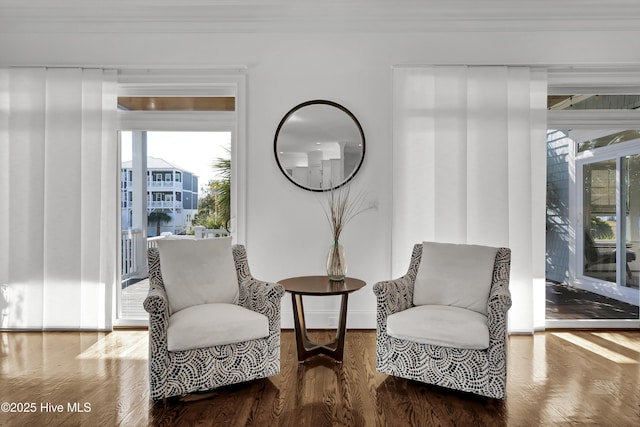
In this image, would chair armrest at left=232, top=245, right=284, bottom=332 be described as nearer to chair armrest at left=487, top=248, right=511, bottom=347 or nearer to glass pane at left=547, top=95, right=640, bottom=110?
chair armrest at left=487, top=248, right=511, bottom=347

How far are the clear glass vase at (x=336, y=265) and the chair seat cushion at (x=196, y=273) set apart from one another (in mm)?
688

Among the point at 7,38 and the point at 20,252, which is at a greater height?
the point at 7,38

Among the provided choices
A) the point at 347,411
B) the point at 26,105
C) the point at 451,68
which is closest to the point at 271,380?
the point at 347,411

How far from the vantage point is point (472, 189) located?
378cm

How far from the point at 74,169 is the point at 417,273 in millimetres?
3157

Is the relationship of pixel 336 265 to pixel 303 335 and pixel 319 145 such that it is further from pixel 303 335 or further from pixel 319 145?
pixel 319 145

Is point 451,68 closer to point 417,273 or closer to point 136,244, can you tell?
point 417,273

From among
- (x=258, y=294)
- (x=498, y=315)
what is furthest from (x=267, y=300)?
(x=498, y=315)

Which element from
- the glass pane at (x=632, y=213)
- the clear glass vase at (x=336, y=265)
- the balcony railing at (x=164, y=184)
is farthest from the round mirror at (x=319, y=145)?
the glass pane at (x=632, y=213)

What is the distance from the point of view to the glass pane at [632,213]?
12.8ft

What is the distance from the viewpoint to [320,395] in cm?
243

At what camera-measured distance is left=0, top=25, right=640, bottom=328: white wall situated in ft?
12.6

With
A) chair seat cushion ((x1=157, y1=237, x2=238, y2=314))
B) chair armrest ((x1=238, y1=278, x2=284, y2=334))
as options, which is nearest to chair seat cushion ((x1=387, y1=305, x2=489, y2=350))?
chair armrest ((x1=238, y1=278, x2=284, y2=334))

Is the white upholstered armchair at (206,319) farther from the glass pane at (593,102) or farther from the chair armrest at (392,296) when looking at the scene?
the glass pane at (593,102)
